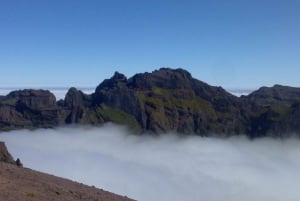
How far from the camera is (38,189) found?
55.4 m

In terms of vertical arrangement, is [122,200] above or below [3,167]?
below

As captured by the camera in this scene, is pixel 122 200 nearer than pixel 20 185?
No

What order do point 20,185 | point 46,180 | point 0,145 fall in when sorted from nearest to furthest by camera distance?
point 20,185
point 46,180
point 0,145

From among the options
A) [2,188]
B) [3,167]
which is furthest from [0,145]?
[2,188]

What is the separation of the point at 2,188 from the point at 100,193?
661 inches

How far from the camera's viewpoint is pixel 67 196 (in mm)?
56250

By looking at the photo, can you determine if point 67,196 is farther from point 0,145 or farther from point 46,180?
point 0,145

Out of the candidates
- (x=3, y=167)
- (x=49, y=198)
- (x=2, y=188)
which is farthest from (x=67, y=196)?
(x=3, y=167)

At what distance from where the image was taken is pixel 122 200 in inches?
2539

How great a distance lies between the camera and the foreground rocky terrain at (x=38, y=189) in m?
50.4

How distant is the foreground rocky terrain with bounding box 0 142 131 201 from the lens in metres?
50.4

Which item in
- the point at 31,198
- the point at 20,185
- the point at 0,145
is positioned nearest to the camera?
the point at 31,198

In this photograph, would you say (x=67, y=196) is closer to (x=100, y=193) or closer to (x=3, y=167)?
(x=100, y=193)

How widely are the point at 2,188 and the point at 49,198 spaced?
5439 millimetres
